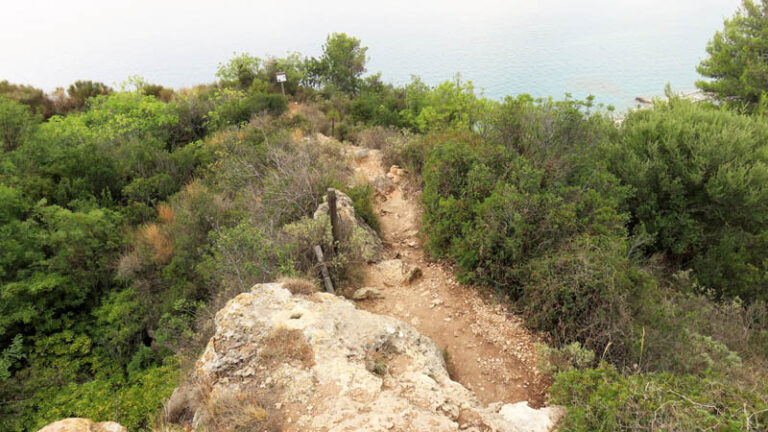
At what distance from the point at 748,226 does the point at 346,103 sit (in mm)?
17802

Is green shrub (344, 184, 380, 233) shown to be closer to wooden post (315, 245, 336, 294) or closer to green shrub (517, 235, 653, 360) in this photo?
wooden post (315, 245, 336, 294)

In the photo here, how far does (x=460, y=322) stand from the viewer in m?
6.12

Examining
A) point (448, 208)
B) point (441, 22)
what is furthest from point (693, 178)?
point (441, 22)

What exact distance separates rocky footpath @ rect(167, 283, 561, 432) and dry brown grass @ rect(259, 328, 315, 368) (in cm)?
1

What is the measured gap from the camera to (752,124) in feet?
38.7

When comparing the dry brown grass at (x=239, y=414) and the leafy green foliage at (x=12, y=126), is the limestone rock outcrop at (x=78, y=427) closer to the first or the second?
the dry brown grass at (x=239, y=414)

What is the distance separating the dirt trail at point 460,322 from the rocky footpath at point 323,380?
0.69 metres

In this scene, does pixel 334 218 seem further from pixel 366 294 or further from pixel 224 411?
pixel 224 411

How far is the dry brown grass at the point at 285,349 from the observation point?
168 inches

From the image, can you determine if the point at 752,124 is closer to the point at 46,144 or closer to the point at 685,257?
the point at 685,257

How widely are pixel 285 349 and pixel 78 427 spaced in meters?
1.97

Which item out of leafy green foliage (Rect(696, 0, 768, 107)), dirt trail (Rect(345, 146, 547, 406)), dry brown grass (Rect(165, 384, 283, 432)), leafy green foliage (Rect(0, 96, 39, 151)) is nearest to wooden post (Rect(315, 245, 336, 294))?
dirt trail (Rect(345, 146, 547, 406))

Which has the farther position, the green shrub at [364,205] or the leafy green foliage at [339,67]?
the leafy green foliage at [339,67]

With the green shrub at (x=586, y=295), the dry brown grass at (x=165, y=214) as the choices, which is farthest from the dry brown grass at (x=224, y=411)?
the dry brown grass at (x=165, y=214)
